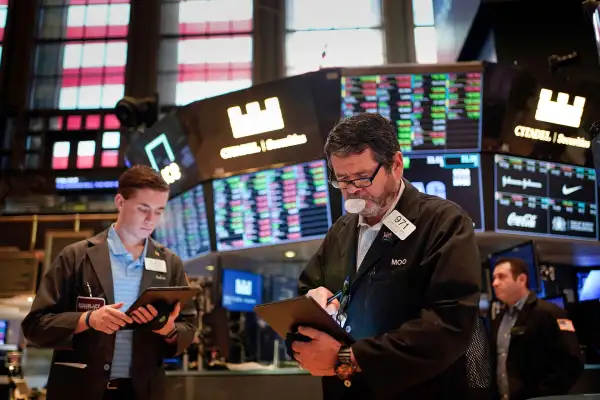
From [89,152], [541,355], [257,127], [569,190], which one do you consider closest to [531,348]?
[541,355]

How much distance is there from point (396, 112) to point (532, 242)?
1599 mm

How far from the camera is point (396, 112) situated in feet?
16.1

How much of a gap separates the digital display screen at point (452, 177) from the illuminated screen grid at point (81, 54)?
7340mm

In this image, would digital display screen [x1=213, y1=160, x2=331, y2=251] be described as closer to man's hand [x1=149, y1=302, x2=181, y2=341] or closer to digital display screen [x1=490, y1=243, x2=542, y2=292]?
digital display screen [x1=490, y1=243, x2=542, y2=292]

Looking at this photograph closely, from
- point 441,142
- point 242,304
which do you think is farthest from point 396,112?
point 242,304

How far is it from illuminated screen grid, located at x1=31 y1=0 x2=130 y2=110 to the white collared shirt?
960cm

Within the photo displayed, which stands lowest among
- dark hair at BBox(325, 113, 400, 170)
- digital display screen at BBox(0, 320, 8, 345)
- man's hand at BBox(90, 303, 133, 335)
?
digital display screen at BBox(0, 320, 8, 345)

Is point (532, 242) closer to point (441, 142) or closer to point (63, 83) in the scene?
point (441, 142)

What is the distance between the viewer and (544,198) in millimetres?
4938

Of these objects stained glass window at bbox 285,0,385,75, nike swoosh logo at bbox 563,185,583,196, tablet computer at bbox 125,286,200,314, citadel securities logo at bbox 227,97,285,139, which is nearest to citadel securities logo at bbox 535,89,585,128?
nike swoosh logo at bbox 563,185,583,196

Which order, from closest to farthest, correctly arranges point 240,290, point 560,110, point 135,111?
point 560,110
point 240,290
point 135,111

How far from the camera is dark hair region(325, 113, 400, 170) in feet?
5.41

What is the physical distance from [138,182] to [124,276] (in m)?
0.41

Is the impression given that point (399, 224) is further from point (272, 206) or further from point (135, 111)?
point (135, 111)
